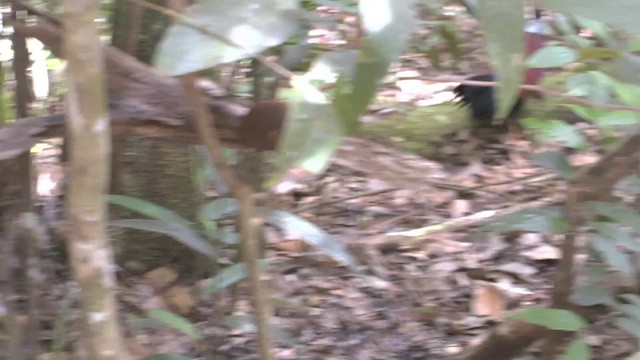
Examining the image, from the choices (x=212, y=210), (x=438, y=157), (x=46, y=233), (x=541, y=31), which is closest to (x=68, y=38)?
(x=212, y=210)

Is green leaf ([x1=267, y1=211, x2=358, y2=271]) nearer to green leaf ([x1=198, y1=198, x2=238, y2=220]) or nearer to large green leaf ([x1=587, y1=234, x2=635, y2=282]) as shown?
green leaf ([x1=198, y1=198, x2=238, y2=220])

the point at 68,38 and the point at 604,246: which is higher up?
the point at 68,38

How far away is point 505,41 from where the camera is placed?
473mm

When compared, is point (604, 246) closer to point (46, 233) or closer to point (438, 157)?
point (46, 233)

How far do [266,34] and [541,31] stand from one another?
2.94ft

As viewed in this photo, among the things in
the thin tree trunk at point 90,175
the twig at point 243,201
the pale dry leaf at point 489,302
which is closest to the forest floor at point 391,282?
the pale dry leaf at point 489,302

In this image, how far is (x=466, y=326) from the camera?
4.71ft

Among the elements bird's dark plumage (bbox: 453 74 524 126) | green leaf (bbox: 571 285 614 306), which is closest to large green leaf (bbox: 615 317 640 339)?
green leaf (bbox: 571 285 614 306)

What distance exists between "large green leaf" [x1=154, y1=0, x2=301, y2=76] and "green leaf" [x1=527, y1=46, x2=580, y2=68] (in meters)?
0.54

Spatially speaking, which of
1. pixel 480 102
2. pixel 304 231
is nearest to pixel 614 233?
pixel 304 231

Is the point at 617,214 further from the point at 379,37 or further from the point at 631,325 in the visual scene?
the point at 379,37

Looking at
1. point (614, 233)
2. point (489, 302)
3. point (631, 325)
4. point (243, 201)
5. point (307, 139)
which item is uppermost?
point (307, 139)

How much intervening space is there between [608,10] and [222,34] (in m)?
0.23

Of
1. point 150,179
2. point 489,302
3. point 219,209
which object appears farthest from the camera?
point 489,302
